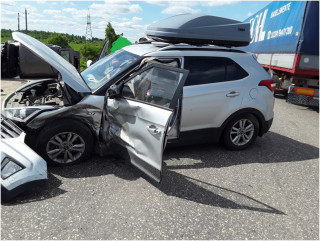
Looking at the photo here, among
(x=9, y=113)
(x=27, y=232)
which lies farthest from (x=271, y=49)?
(x=27, y=232)

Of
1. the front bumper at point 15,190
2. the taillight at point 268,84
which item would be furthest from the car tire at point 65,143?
the taillight at point 268,84

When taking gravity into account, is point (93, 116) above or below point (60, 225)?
above

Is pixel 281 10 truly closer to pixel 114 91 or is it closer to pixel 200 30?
pixel 200 30

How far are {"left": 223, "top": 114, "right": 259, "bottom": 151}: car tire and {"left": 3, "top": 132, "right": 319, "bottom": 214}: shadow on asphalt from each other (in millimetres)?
141

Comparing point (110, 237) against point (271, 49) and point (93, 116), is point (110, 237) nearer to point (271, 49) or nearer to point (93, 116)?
point (93, 116)

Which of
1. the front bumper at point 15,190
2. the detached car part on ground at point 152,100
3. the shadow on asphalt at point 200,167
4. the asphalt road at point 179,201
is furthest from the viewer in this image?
the detached car part on ground at point 152,100

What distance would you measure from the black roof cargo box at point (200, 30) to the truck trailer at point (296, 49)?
13.2 feet

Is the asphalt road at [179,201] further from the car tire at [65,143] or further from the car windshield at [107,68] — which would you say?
the car windshield at [107,68]

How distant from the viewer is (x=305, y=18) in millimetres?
7789

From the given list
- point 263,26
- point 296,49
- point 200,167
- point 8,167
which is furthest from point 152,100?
point 263,26

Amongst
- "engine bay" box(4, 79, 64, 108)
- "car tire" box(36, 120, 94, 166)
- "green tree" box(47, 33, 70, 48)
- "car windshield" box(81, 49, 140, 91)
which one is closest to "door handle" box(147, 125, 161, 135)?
"car tire" box(36, 120, 94, 166)

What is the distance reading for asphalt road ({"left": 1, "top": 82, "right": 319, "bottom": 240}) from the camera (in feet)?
8.86

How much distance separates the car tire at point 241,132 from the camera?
462 cm

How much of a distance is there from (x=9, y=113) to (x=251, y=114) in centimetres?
372
